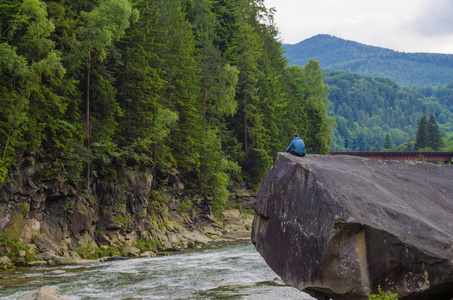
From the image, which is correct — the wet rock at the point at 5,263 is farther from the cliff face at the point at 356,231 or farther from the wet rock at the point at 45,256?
the cliff face at the point at 356,231

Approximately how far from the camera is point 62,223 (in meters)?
29.8

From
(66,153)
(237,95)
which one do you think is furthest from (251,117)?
(66,153)

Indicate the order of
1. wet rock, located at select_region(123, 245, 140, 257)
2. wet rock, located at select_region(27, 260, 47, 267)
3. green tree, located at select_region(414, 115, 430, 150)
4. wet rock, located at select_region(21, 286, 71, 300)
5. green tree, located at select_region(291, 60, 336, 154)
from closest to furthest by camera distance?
wet rock, located at select_region(21, 286, 71, 300)
wet rock, located at select_region(27, 260, 47, 267)
wet rock, located at select_region(123, 245, 140, 257)
green tree, located at select_region(291, 60, 336, 154)
green tree, located at select_region(414, 115, 430, 150)

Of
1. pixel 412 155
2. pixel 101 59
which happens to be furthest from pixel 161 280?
pixel 412 155

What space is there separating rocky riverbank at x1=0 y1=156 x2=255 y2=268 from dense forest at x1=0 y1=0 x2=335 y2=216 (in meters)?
0.77

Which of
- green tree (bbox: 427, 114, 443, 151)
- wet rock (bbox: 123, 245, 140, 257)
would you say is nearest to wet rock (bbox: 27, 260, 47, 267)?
wet rock (bbox: 123, 245, 140, 257)

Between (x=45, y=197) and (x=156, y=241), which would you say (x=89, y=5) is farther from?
(x=156, y=241)

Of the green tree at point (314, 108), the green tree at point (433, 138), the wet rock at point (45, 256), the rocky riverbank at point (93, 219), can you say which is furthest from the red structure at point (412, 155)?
the wet rock at point (45, 256)

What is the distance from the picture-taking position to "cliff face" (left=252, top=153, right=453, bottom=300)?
1095 centimetres

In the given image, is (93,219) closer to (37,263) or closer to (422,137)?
(37,263)

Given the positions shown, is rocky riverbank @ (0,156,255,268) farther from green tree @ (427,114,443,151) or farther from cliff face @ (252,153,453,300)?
green tree @ (427,114,443,151)

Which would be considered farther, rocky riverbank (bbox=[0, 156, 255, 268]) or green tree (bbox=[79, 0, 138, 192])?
green tree (bbox=[79, 0, 138, 192])

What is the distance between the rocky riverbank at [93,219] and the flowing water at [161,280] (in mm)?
2597

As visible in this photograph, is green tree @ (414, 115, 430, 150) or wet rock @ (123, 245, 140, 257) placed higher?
green tree @ (414, 115, 430, 150)
